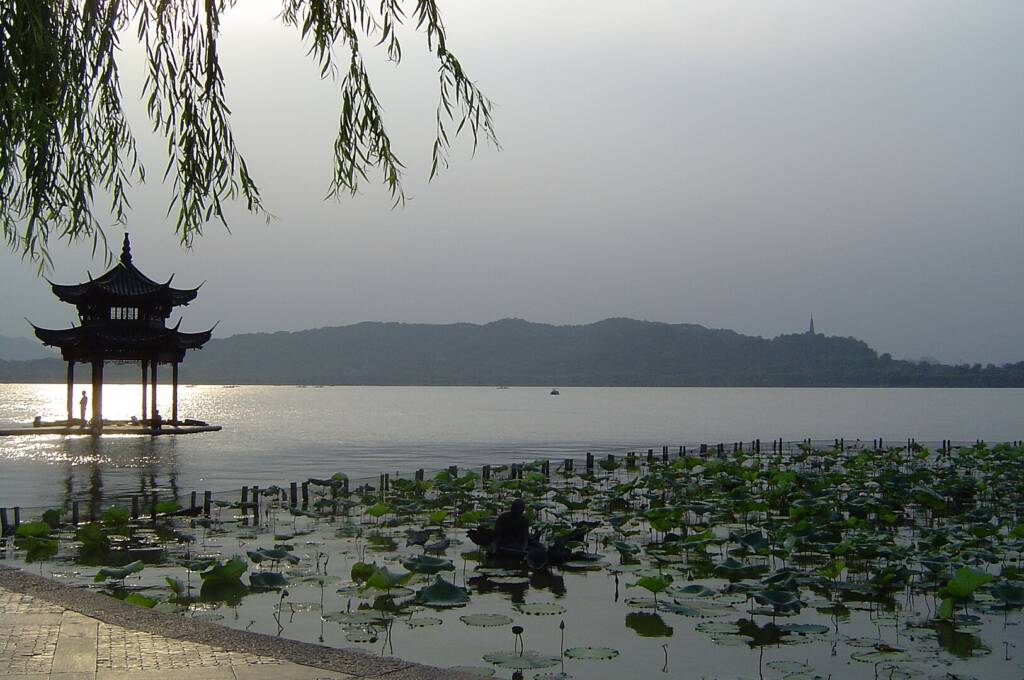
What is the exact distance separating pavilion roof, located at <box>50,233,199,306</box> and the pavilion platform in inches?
211

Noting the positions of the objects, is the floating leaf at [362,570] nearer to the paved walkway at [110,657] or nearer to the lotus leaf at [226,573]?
the lotus leaf at [226,573]

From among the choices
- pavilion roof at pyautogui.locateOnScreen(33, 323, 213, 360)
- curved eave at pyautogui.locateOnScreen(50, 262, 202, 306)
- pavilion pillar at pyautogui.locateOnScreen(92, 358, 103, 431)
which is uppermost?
curved eave at pyautogui.locateOnScreen(50, 262, 202, 306)

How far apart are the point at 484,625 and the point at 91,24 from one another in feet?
19.4

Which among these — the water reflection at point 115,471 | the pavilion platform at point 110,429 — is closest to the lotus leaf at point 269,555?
the water reflection at point 115,471

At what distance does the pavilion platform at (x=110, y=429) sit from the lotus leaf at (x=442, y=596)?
108ft

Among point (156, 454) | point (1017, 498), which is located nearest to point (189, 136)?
point (1017, 498)

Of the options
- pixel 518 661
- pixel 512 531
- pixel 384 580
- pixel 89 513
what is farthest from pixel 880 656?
pixel 89 513

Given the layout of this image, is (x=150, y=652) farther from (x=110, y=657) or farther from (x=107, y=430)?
(x=107, y=430)

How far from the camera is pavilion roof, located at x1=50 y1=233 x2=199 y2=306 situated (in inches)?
1500

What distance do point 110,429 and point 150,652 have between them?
3698 cm

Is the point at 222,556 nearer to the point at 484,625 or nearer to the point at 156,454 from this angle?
the point at 484,625

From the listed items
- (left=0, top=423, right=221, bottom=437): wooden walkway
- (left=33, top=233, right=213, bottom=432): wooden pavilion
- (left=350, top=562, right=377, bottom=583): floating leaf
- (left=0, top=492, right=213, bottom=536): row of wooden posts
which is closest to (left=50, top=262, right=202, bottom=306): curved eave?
(left=33, top=233, right=213, bottom=432): wooden pavilion

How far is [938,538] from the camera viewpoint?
40.3ft

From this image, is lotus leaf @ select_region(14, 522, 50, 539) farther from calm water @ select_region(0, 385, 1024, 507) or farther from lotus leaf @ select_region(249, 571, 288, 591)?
calm water @ select_region(0, 385, 1024, 507)
